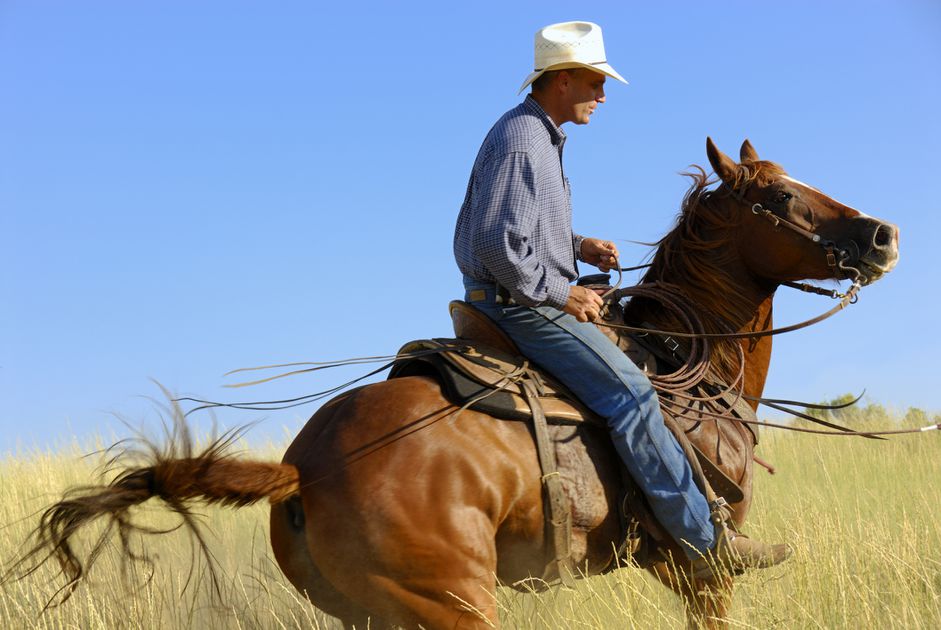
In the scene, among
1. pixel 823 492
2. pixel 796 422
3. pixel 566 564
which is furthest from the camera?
pixel 796 422

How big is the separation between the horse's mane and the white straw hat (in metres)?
0.97

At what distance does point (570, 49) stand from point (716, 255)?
1.49 meters

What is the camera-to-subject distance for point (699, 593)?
4434 mm

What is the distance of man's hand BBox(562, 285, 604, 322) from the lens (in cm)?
414

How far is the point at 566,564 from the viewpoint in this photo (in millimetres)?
4055

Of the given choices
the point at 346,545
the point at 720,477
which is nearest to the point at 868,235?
the point at 720,477

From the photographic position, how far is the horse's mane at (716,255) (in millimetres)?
4965

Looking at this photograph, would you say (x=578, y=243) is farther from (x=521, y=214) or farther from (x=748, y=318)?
(x=521, y=214)

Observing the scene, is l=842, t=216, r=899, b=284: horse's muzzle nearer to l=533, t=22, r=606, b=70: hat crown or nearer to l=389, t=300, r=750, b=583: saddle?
l=389, t=300, r=750, b=583: saddle

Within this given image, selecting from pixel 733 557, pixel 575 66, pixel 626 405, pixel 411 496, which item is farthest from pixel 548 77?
pixel 733 557

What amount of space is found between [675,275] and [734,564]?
1642 millimetres

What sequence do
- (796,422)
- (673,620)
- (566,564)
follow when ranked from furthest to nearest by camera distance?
1. (796,422)
2. (673,620)
3. (566,564)

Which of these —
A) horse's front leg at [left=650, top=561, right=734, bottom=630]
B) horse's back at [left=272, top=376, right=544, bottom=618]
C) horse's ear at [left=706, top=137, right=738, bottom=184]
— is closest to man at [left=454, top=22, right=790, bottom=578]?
horse's front leg at [left=650, top=561, right=734, bottom=630]

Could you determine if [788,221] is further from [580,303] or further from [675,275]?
[580,303]
